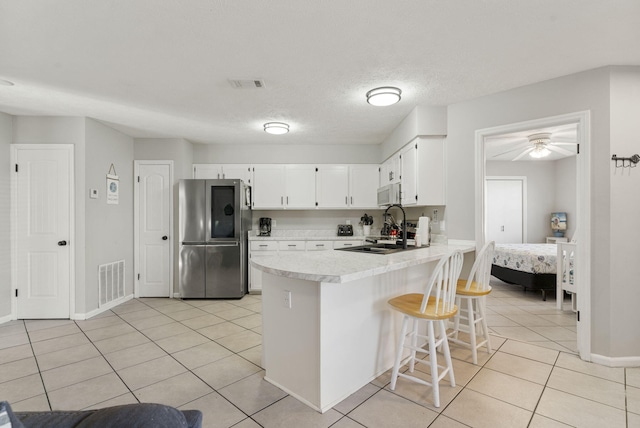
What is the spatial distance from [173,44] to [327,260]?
6.25 feet

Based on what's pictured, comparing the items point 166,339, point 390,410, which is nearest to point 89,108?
point 166,339

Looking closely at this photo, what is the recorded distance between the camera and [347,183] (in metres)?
5.13

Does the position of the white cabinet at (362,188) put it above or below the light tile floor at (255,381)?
above

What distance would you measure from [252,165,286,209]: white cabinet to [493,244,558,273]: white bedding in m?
3.79

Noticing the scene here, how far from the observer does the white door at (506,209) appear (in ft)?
22.4

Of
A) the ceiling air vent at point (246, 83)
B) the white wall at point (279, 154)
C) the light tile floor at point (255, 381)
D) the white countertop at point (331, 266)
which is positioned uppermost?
the ceiling air vent at point (246, 83)

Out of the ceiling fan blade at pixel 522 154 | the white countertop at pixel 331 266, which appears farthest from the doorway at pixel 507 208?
the white countertop at pixel 331 266

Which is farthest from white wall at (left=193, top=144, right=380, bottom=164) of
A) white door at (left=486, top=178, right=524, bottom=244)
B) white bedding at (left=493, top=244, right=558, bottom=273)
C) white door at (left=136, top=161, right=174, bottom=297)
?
white door at (left=486, top=178, right=524, bottom=244)

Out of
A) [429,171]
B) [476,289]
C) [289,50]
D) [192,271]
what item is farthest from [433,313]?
[192,271]

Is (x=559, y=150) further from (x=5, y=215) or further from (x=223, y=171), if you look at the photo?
(x=5, y=215)

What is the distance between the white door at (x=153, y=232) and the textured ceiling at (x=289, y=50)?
1.36 m

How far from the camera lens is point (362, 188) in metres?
5.13

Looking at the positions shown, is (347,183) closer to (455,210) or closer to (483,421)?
(455,210)

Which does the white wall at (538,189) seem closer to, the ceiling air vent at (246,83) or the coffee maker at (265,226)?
the coffee maker at (265,226)
